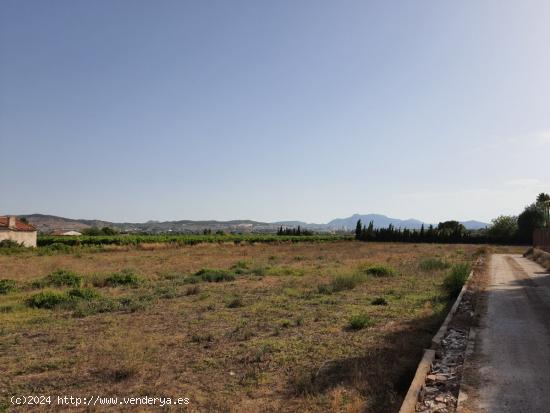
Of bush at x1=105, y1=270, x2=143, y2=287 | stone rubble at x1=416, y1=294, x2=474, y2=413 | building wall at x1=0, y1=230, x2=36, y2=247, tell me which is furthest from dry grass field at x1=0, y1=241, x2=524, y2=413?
building wall at x1=0, y1=230, x2=36, y2=247

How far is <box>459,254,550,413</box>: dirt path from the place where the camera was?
19.1ft

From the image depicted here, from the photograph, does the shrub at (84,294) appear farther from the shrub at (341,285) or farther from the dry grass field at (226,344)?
the shrub at (341,285)

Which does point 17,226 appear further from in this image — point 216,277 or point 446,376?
point 446,376

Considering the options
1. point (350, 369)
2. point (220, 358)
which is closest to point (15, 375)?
point (220, 358)

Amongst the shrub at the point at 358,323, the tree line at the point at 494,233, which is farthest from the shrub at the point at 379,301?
the tree line at the point at 494,233

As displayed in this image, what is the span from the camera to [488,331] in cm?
1016

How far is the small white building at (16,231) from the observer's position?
5325 cm

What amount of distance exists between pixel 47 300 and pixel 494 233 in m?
94.2

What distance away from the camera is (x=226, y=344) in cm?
940

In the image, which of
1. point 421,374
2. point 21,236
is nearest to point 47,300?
point 421,374

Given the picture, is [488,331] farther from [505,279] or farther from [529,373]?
[505,279]

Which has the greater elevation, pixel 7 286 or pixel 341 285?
pixel 341 285

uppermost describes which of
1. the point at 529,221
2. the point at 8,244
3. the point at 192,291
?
the point at 529,221

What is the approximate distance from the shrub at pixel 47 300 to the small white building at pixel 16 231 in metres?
44.5
